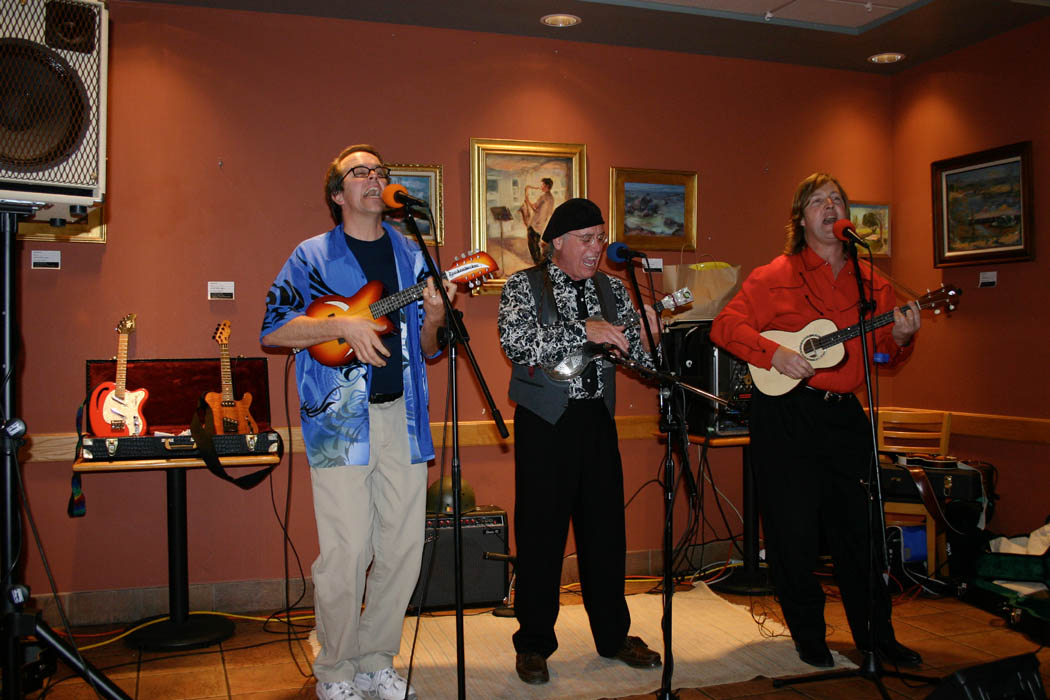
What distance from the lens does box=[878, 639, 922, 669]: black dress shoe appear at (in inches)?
126

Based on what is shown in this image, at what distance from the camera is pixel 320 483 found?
109 inches

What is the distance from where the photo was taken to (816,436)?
3.20 m

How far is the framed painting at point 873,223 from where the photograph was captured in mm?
5293

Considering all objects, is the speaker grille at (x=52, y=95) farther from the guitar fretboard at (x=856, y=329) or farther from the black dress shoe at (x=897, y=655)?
the black dress shoe at (x=897, y=655)

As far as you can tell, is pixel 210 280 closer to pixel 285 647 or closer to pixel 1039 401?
pixel 285 647

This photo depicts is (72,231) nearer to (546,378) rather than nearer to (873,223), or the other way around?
(546,378)

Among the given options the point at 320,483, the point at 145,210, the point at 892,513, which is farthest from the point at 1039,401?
the point at 145,210

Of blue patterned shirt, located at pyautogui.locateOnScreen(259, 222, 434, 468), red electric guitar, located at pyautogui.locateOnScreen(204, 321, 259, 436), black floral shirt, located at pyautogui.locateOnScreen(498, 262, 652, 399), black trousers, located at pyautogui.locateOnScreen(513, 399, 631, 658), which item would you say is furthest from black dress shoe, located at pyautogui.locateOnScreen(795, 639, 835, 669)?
red electric guitar, located at pyautogui.locateOnScreen(204, 321, 259, 436)

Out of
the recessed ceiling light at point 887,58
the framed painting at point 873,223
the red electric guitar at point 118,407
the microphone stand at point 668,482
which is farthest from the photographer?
the framed painting at point 873,223

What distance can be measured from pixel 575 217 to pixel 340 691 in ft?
5.94

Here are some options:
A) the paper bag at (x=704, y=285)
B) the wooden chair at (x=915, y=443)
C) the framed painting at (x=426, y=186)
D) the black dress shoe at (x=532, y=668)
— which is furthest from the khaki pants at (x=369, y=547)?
the wooden chair at (x=915, y=443)

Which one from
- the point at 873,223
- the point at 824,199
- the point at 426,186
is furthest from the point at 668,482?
the point at 873,223

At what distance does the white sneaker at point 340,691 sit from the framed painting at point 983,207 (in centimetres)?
405

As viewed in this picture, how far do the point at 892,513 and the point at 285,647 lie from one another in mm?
3208
